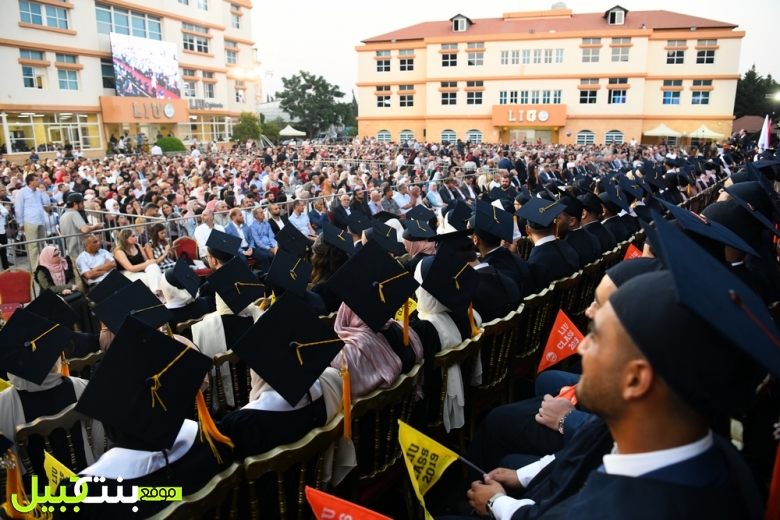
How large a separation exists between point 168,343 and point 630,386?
1.81 meters

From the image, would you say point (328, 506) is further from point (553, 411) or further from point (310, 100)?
point (310, 100)

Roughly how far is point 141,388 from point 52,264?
18.8ft

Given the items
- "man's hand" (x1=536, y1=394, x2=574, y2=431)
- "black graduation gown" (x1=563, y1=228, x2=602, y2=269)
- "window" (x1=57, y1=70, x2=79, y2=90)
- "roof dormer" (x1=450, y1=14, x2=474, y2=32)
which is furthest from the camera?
"roof dormer" (x1=450, y1=14, x2=474, y2=32)

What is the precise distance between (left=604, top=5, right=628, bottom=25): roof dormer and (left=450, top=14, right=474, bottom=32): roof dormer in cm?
1174

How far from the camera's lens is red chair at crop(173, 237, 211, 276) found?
767 centimetres

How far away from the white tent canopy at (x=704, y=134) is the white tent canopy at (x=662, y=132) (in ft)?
3.67

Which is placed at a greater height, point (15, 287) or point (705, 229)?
point (705, 229)

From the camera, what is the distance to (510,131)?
45.1m

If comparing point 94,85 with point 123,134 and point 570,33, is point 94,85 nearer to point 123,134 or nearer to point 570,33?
point 123,134

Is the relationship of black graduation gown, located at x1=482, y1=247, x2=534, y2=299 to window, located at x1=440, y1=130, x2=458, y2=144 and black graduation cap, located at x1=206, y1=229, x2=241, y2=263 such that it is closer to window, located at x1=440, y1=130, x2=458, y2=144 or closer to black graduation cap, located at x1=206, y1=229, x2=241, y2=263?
black graduation cap, located at x1=206, y1=229, x2=241, y2=263

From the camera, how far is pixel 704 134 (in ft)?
128

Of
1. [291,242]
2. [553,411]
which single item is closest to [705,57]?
[291,242]

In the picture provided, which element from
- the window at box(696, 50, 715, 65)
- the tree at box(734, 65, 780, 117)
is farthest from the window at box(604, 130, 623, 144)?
the tree at box(734, 65, 780, 117)

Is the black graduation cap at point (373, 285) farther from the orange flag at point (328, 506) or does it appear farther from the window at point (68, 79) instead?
the window at point (68, 79)
